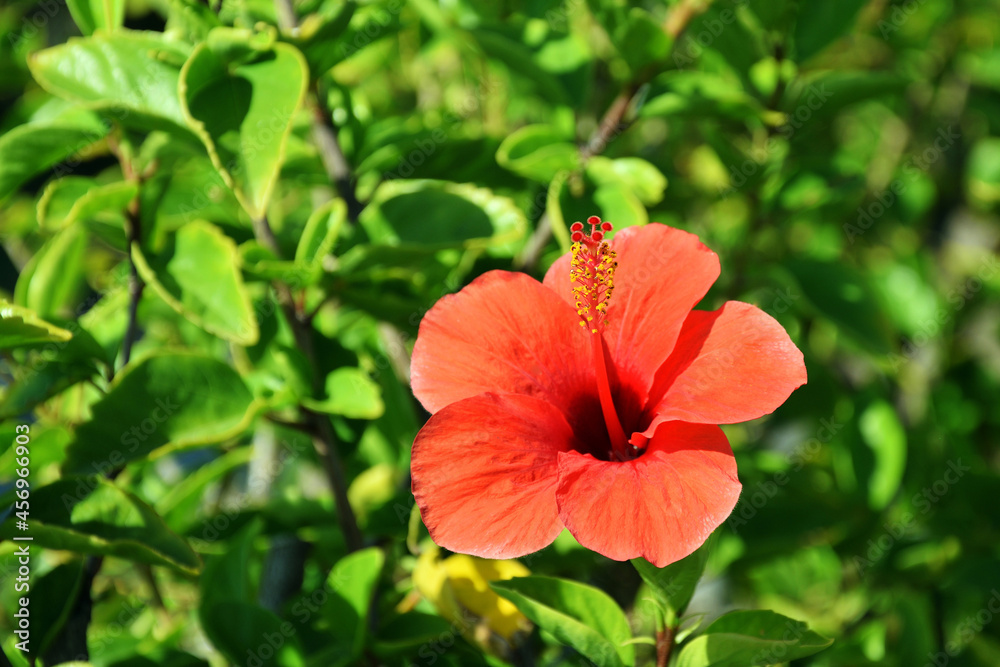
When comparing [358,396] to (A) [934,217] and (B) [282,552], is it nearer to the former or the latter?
(B) [282,552]

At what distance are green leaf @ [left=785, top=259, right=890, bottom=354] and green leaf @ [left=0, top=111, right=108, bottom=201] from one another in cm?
113

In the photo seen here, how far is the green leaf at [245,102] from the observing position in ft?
3.04

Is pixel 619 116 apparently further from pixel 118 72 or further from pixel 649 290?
pixel 118 72

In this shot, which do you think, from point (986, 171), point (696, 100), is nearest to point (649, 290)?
point (696, 100)

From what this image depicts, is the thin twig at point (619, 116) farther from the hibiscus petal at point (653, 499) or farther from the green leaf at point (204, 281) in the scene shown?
the hibiscus petal at point (653, 499)

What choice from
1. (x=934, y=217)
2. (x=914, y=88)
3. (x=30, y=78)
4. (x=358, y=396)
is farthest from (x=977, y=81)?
(x=30, y=78)

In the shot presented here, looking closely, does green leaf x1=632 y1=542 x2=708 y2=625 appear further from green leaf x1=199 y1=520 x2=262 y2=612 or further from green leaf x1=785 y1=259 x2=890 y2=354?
green leaf x1=785 y1=259 x2=890 y2=354

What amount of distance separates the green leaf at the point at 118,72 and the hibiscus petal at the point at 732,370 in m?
0.65

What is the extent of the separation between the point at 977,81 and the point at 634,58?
1577mm

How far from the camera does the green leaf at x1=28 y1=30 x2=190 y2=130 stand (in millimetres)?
1002

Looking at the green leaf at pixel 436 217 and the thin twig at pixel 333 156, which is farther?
the thin twig at pixel 333 156

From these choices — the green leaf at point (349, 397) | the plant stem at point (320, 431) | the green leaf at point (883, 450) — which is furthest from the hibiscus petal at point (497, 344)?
the green leaf at point (883, 450)

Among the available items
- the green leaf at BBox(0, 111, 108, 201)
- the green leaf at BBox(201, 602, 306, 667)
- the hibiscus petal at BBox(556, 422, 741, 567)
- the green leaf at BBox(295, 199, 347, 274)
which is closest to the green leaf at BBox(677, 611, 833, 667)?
the hibiscus petal at BBox(556, 422, 741, 567)

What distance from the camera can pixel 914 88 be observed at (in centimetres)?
240
